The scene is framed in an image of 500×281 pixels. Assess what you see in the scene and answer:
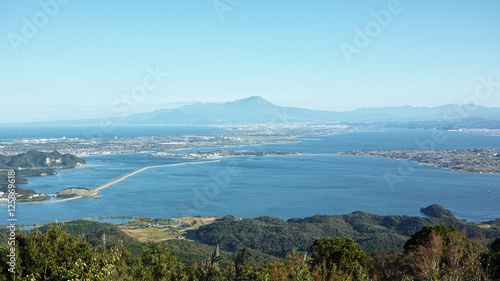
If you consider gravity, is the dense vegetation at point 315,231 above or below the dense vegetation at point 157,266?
below

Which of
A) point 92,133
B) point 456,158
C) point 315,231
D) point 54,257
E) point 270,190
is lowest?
point 315,231

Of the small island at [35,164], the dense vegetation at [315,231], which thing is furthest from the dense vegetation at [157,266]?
the small island at [35,164]

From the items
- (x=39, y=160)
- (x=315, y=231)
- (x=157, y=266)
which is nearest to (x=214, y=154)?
(x=39, y=160)

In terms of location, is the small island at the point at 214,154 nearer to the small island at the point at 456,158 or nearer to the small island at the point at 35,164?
the small island at the point at 456,158

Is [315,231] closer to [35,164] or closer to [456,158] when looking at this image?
[35,164]

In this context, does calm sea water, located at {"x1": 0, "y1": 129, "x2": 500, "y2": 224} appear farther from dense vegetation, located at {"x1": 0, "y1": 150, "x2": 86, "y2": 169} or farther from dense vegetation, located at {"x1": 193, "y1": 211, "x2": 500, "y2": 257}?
dense vegetation, located at {"x1": 193, "y1": 211, "x2": 500, "y2": 257}

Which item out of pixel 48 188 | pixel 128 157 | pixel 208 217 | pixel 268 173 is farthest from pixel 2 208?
pixel 128 157

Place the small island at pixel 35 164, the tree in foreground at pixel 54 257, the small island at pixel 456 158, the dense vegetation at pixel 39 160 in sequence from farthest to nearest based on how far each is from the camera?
the dense vegetation at pixel 39 160, the small island at pixel 456 158, the small island at pixel 35 164, the tree in foreground at pixel 54 257
